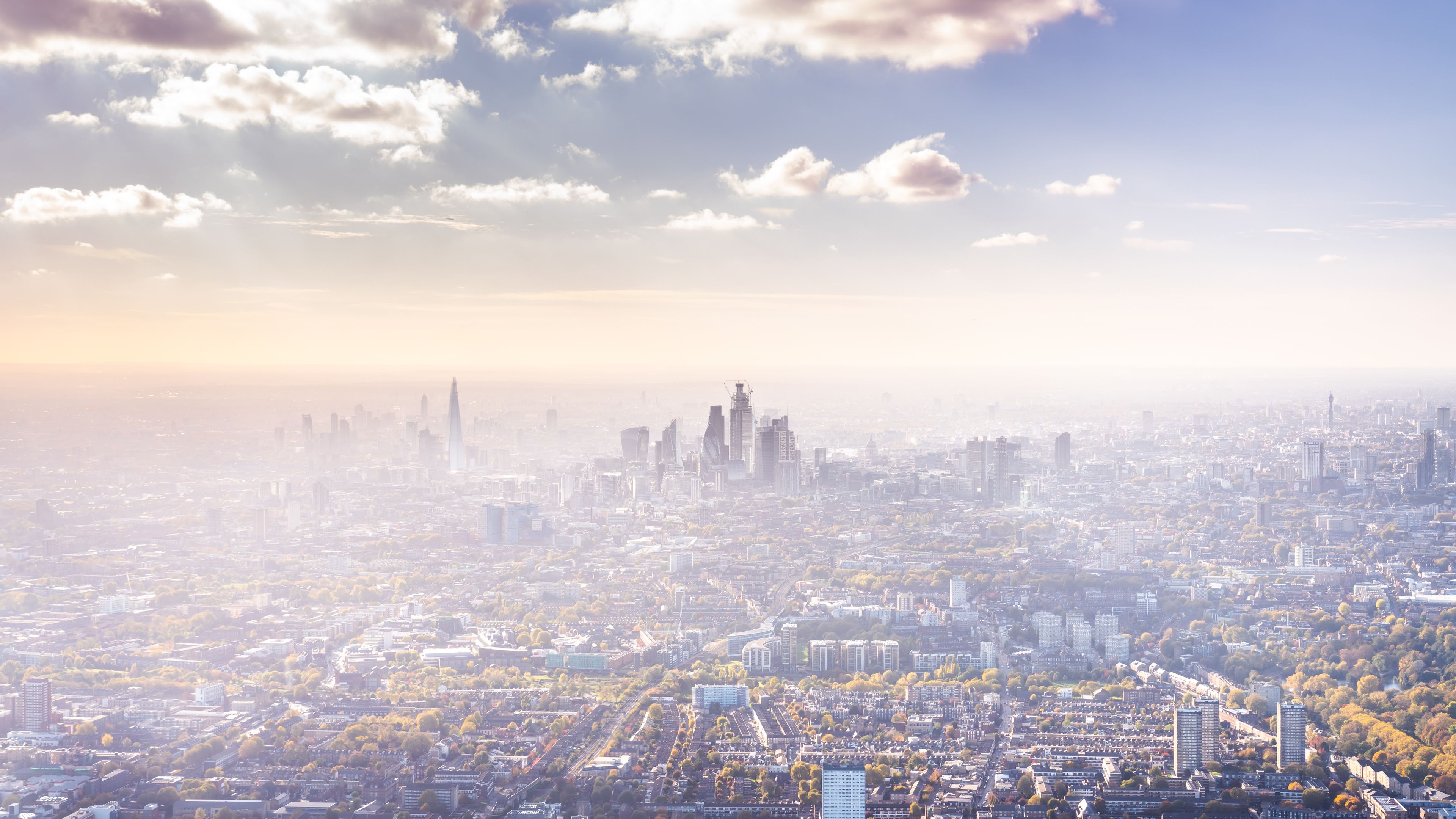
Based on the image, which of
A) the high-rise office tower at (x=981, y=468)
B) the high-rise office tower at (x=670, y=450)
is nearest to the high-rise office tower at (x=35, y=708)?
the high-rise office tower at (x=670, y=450)

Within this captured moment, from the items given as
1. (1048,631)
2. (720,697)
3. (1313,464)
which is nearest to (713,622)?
(720,697)

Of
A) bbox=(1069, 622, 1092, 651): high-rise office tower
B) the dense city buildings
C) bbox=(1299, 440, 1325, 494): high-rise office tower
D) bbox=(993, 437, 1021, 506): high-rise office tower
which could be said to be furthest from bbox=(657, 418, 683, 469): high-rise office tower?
bbox=(1069, 622, 1092, 651): high-rise office tower

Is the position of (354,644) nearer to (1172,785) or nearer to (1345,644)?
(1172,785)

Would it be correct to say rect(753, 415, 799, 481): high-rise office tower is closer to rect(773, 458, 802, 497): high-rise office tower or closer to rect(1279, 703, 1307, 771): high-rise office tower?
rect(773, 458, 802, 497): high-rise office tower

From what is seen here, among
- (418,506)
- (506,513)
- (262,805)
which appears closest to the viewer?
(262,805)

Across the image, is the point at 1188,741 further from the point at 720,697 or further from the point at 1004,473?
the point at 1004,473

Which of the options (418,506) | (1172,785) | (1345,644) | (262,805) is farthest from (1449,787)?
(418,506)

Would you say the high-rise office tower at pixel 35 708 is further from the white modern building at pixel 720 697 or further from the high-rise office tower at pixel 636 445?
the high-rise office tower at pixel 636 445
